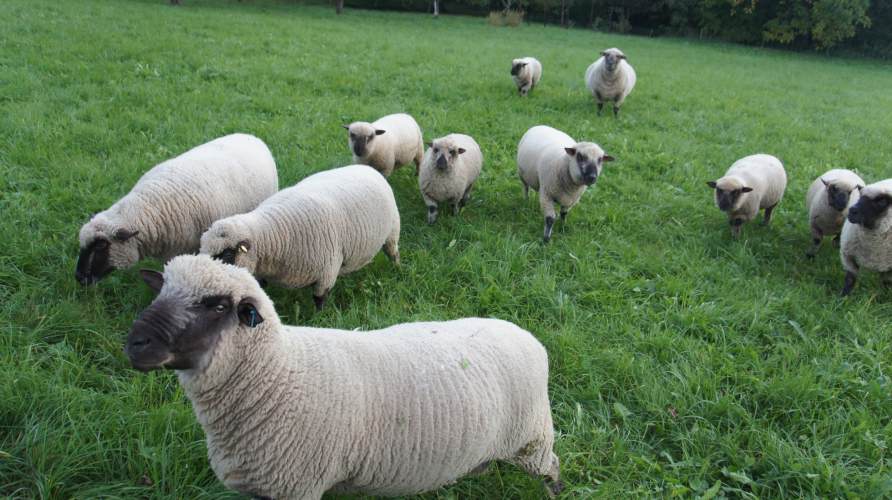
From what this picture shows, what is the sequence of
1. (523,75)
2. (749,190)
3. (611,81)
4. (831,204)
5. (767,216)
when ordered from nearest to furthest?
1. (831,204)
2. (749,190)
3. (767,216)
4. (611,81)
5. (523,75)

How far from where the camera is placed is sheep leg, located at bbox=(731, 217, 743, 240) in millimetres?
5637

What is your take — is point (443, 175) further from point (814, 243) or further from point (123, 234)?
point (814, 243)

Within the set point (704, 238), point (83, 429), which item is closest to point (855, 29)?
point (704, 238)

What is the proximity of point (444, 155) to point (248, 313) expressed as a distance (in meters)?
3.85

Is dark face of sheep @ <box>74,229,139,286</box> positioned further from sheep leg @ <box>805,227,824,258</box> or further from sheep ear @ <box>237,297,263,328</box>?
sheep leg @ <box>805,227,824,258</box>

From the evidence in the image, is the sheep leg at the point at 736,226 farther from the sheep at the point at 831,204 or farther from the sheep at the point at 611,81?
the sheep at the point at 611,81

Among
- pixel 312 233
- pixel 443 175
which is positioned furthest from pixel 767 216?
pixel 312 233

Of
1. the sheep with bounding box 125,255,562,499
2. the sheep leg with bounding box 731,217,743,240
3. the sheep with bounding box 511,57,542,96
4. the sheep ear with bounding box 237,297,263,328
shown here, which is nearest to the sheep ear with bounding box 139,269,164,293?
the sheep with bounding box 125,255,562,499

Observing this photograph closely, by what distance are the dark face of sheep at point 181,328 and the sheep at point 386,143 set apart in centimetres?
428

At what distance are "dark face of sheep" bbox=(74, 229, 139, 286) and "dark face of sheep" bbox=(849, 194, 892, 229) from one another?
589 cm

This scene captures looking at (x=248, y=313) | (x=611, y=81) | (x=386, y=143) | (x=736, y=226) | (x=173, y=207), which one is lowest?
(x=736, y=226)

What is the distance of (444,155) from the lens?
5488mm

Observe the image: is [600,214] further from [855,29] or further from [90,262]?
[855,29]

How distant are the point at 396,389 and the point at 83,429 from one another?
159 cm
